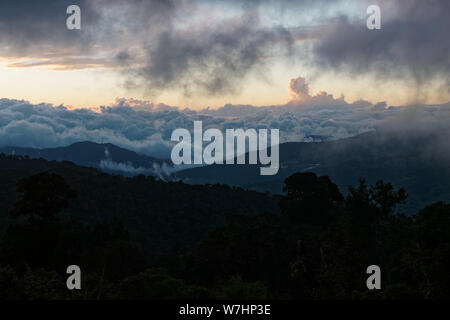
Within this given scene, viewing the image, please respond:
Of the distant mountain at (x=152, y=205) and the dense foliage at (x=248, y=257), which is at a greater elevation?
the distant mountain at (x=152, y=205)

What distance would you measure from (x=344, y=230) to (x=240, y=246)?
13.7m

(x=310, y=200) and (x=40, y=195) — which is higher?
(x=310, y=200)

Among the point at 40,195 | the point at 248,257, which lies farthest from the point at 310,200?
the point at 40,195

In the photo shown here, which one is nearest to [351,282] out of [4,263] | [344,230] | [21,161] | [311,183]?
[344,230]

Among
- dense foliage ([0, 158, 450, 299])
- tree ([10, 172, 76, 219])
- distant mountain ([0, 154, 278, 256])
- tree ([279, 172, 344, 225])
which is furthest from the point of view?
distant mountain ([0, 154, 278, 256])

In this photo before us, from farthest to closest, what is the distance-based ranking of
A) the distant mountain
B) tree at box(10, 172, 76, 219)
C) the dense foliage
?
1. the distant mountain
2. tree at box(10, 172, 76, 219)
3. the dense foliage

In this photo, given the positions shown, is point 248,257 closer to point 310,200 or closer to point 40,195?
point 40,195

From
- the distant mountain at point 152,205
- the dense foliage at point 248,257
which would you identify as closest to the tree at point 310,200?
the dense foliage at point 248,257

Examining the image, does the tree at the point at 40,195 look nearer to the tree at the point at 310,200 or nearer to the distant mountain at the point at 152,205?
the distant mountain at the point at 152,205

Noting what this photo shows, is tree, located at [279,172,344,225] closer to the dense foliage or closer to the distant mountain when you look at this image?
the dense foliage

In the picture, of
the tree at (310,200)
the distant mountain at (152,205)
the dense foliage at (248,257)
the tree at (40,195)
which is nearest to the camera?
the dense foliage at (248,257)

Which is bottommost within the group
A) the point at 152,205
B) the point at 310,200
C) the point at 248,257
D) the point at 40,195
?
the point at 248,257

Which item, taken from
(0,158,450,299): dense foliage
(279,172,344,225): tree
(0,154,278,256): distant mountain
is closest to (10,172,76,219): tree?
(0,158,450,299): dense foliage

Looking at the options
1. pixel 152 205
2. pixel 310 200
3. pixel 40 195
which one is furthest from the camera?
pixel 152 205
